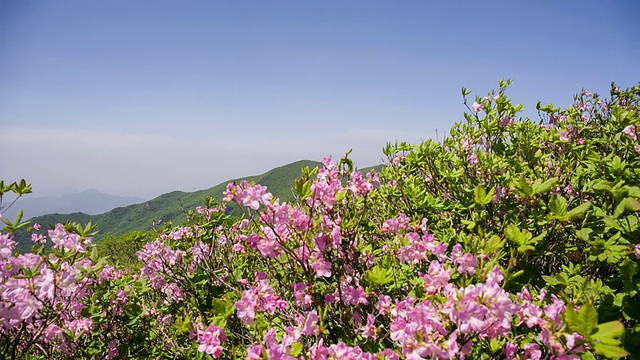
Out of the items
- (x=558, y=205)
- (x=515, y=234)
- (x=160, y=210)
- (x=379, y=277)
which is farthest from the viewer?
(x=160, y=210)

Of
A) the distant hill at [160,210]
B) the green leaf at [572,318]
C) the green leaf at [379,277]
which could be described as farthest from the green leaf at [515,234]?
the distant hill at [160,210]

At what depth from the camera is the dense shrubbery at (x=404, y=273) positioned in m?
1.54

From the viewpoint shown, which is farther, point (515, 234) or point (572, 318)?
point (515, 234)

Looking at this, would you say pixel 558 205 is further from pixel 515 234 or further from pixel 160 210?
pixel 160 210

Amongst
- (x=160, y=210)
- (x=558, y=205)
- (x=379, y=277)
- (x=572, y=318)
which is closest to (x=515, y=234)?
(x=558, y=205)

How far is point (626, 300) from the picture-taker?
5.77 ft

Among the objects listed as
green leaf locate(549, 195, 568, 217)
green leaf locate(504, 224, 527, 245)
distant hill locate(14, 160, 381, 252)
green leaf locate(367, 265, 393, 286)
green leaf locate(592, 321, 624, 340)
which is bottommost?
distant hill locate(14, 160, 381, 252)

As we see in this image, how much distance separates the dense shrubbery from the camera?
1.54 metres

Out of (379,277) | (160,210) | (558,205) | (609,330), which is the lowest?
(160,210)

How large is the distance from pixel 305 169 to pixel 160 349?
8.00 feet

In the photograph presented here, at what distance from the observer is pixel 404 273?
2.54 meters

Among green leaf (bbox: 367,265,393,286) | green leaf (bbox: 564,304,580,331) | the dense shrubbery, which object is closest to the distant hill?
the dense shrubbery

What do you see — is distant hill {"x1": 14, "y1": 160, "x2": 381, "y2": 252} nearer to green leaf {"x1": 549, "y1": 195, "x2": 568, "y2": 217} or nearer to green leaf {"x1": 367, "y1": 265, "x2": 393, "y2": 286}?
green leaf {"x1": 367, "y1": 265, "x2": 393, "y2": 286}

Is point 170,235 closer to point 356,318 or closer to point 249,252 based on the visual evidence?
point 249,252
